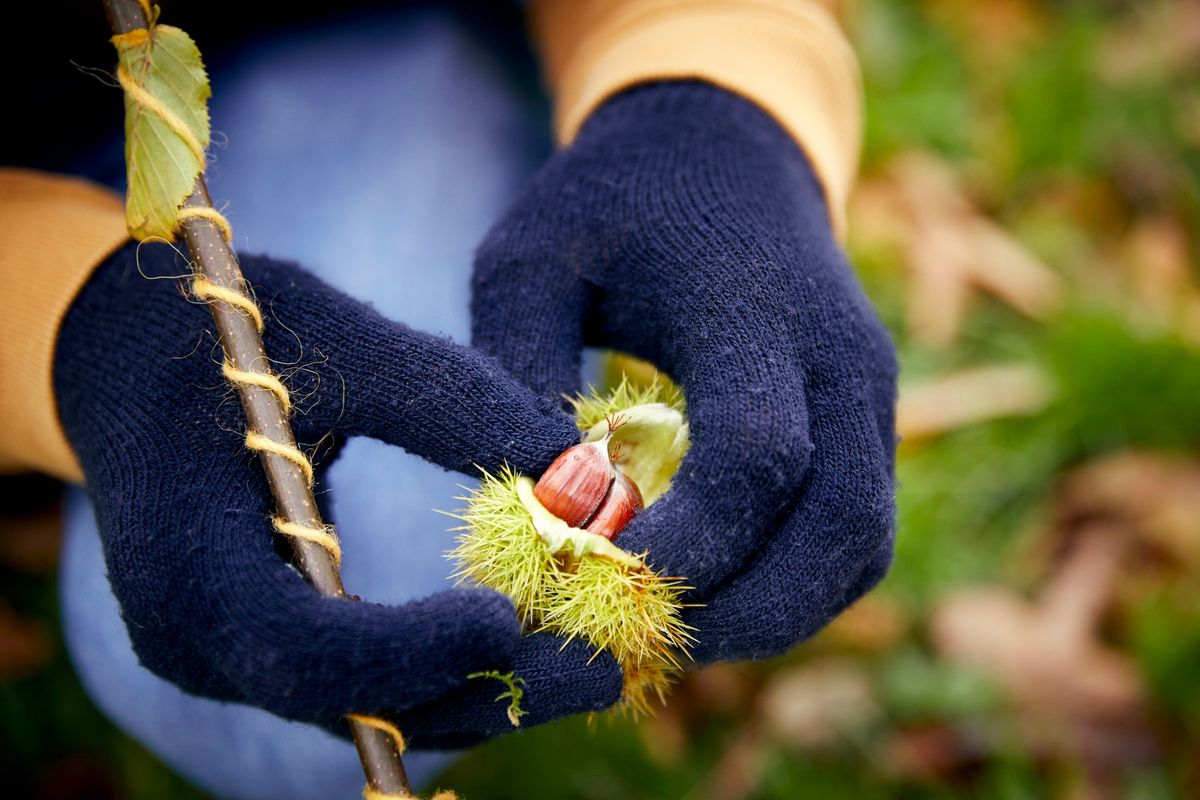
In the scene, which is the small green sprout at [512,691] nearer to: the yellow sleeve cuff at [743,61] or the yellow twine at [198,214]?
the yellow twine at [198,214]

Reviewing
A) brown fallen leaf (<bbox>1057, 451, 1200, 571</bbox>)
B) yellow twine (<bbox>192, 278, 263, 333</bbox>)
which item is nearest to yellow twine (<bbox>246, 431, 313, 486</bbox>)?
yellow twine (<bbox>192, 278, 263, 333</bbox>)

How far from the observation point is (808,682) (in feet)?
5.32

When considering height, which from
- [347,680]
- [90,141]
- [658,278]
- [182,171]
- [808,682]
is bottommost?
[808,682]

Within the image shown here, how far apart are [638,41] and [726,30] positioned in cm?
12

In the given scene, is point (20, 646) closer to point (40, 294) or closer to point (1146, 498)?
point (40, 294)

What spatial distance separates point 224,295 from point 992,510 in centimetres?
155

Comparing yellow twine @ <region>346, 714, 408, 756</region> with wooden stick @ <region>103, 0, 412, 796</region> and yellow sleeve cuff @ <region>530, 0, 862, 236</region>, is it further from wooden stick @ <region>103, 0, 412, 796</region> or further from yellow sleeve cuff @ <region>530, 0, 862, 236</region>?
yellow sleeve cuff @ <region>530, 0, 862, 236</region>

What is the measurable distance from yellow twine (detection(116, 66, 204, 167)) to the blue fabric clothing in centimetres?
39

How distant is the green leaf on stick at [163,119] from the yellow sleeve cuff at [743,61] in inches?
20.3

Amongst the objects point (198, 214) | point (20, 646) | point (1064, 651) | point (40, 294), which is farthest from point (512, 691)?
point (20, 646)

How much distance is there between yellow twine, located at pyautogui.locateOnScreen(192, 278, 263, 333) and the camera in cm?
83

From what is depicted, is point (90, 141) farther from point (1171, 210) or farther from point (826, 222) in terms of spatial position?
point (1171, 210)

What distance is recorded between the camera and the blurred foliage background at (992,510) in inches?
60.6

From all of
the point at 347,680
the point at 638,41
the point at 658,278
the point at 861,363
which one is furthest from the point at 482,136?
the point at 347,680
